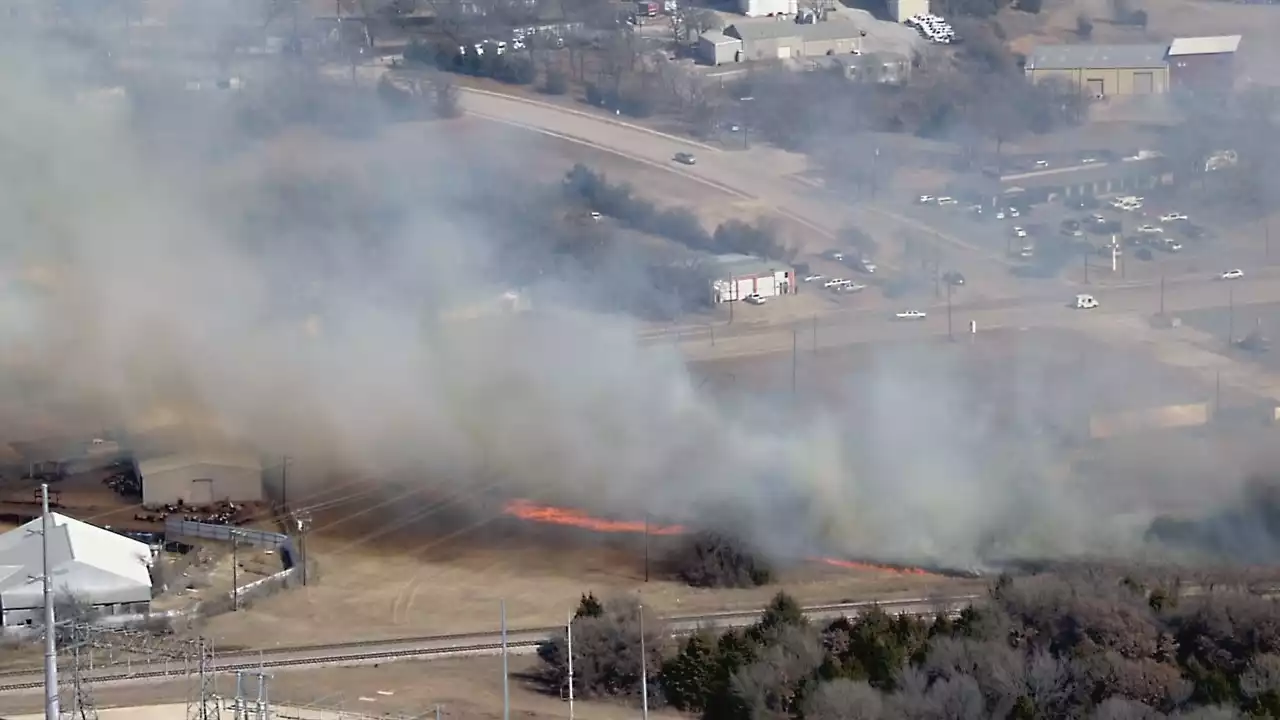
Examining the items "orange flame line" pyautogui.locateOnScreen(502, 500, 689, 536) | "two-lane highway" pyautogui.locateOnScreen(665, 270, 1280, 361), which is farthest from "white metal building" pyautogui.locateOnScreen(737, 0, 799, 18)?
"orange flame line" pyautogui.locateOnScreen(502, 500, 689, 536)

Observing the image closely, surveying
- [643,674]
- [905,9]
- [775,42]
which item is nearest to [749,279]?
[775,42]

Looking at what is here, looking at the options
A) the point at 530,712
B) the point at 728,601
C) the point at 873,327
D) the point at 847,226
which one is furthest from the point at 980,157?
the point at 530,712

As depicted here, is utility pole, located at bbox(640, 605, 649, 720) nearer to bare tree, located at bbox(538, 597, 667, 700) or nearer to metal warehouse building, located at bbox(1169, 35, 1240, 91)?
bare tree, located at bbox(538, 597, 667, 700)

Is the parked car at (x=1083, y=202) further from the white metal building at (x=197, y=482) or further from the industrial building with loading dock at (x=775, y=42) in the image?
the white metal building at (x=197, y=482)

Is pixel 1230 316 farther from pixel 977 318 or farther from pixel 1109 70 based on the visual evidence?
pixel 1109 70

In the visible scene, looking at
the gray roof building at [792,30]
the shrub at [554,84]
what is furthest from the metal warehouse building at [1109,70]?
the shrub at [554,84]

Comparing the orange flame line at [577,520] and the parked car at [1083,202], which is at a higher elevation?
the parked car at [1083,202]

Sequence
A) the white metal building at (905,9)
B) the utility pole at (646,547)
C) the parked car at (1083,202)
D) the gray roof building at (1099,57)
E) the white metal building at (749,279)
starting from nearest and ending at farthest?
1. the utility pole at (646,547)
2. the white metal building at (749,279)
3. the parked car at (1083,202)
4. the gray roof building at (1099,57)
5. the white metal building at (905,9)
